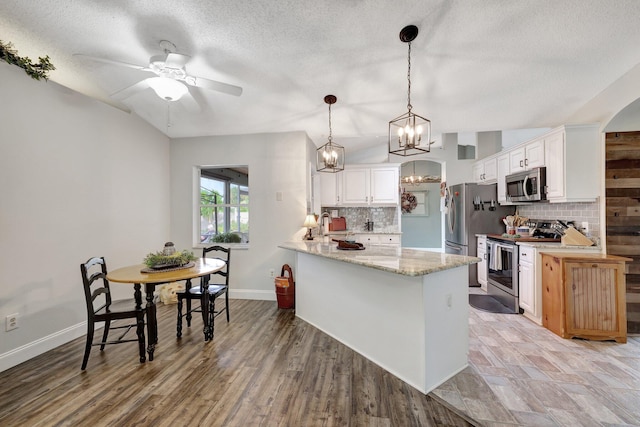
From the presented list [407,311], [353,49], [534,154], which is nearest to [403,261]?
[407,311]

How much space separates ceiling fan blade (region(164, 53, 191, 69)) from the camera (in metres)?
1.93

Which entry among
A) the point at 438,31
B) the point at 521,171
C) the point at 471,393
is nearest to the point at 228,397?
the point at 471,393

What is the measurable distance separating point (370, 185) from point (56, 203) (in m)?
4.45

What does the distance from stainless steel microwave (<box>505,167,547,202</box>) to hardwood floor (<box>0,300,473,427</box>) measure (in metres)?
3.00

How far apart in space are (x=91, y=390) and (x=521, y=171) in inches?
207

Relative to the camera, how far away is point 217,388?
193cm

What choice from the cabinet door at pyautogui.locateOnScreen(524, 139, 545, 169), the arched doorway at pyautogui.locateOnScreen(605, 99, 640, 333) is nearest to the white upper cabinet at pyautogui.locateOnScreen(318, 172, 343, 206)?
the cabinet door at pyautogui.locateOnScreen(524, 139, 545, 169)

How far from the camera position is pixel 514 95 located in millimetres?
3027

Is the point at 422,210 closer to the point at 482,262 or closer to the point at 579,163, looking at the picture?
the point at 482,262

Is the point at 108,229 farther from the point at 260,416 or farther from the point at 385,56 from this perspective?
the point at 385,56

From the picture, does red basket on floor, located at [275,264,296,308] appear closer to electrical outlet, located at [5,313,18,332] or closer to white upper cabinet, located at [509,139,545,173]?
electrical outlet, located at [5,313,18,332]

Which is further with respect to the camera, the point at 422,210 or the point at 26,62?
the point at 422,210

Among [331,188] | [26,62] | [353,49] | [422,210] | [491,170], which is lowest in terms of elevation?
[422,210]

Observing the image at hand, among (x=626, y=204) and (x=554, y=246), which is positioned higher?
(x=626, y=204)
